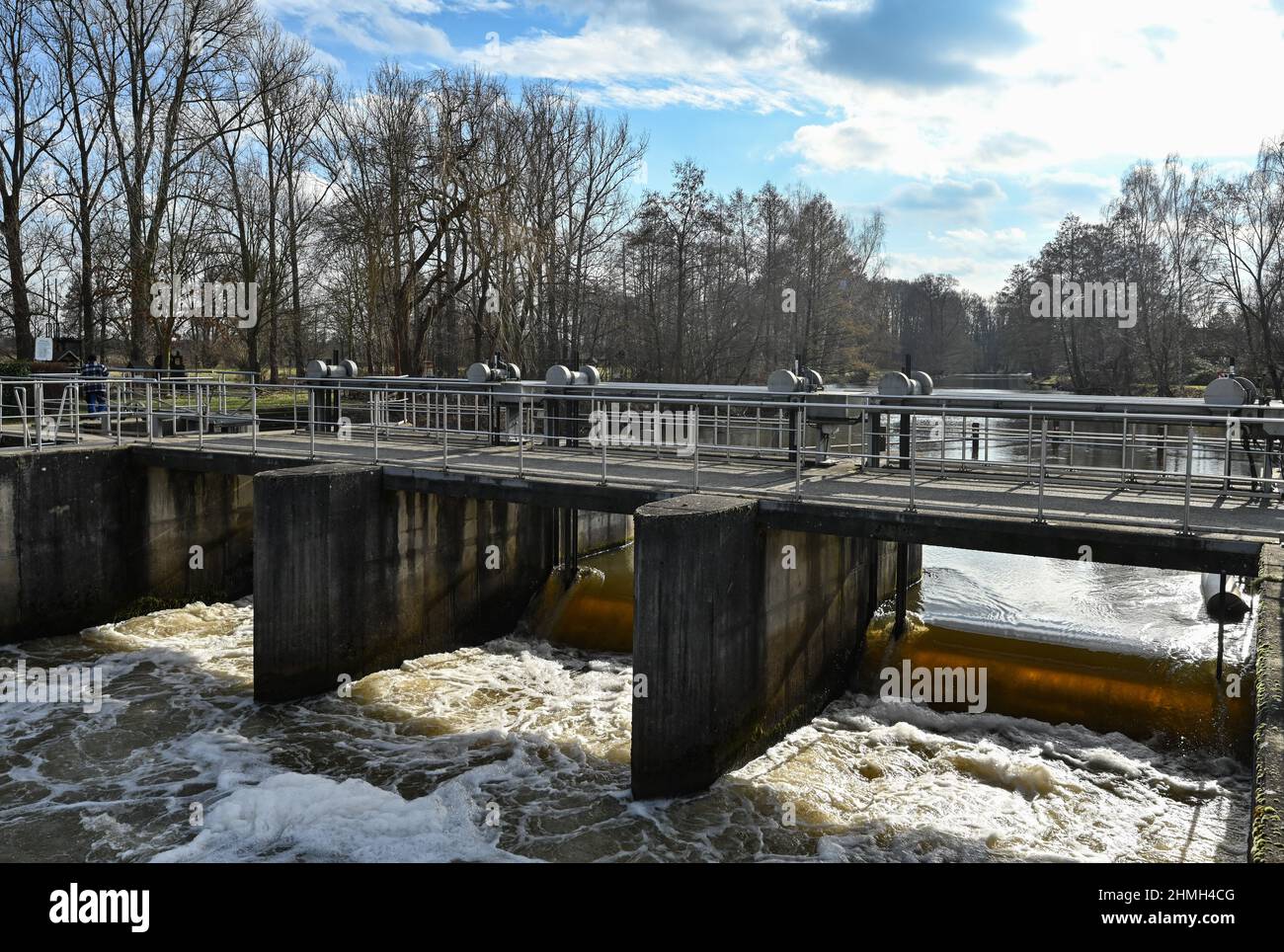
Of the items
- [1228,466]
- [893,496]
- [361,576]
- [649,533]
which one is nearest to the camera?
[649,533]

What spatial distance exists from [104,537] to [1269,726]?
17952mm

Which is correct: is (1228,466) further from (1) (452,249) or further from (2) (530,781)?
(1) (452,249)

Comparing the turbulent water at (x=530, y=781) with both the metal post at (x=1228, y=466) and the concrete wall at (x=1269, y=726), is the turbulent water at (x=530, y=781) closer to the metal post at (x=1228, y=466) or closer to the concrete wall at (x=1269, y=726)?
the metal post at (x=1228, y=466)

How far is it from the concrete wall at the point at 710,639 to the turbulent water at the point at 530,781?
1.41 feet

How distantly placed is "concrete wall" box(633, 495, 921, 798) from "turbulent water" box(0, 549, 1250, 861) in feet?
1.41

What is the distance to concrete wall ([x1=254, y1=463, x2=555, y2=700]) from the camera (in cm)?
1348

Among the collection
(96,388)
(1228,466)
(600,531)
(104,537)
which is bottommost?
(600,531)

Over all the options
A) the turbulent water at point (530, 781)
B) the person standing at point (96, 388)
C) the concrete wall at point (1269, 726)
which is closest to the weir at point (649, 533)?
the concrete wall at point (1269, 726)

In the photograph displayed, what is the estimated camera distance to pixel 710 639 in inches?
410

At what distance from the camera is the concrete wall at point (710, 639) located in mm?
10281

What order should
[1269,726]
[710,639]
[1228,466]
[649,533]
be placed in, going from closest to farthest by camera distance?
1. [1269,726]
2. [649,533]
3. [710,639]
4. [1228,466]

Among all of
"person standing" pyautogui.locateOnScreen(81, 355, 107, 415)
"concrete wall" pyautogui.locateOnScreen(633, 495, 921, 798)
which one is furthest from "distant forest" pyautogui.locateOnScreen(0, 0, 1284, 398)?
"concrete wall" pyautogui.locateOnScreen(633, 495, 921, 798)

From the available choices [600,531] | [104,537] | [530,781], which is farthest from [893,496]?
[104,537]
